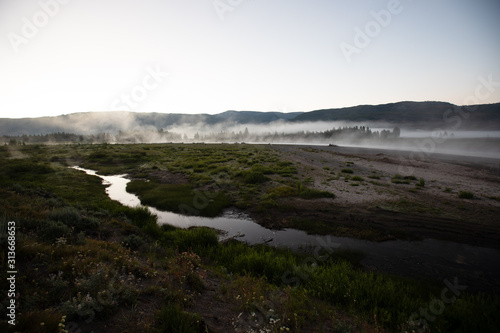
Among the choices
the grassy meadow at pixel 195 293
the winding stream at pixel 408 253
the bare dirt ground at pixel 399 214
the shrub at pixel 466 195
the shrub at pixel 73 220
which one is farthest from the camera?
the shrub at pixel 466 195

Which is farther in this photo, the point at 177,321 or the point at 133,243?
the point at 133,243

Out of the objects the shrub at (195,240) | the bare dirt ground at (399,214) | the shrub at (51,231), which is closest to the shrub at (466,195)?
the bare dirt ground at (399,214)

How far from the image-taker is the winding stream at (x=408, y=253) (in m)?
10.2

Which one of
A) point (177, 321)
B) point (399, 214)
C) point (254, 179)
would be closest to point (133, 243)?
point (177, 321)

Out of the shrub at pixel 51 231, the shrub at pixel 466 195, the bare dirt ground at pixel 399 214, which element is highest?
the shrub at pixel 51 231

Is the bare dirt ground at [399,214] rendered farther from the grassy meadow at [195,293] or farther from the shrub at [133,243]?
the shrub at [133,243]

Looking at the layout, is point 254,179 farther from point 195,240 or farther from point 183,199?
point 195,240

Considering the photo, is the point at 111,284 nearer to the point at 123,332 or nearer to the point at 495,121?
the point at 123,332

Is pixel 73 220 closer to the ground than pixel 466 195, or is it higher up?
higher up

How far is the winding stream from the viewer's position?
1023cm

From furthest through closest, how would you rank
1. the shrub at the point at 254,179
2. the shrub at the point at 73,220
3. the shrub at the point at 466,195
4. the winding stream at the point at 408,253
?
1. the shrub at the point at 254,179
2. the shrub at the point at 466,195
3. the winding stream at the point at 408,253
4. the shrub at the point at 73,220

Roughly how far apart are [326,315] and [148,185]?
29.0m

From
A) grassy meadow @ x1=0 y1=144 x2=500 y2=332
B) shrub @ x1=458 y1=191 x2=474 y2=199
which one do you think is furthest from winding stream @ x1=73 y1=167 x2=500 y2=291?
shrub @ x1=458 y1=191 x2=474 y2=199

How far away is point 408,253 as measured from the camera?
1219cm
